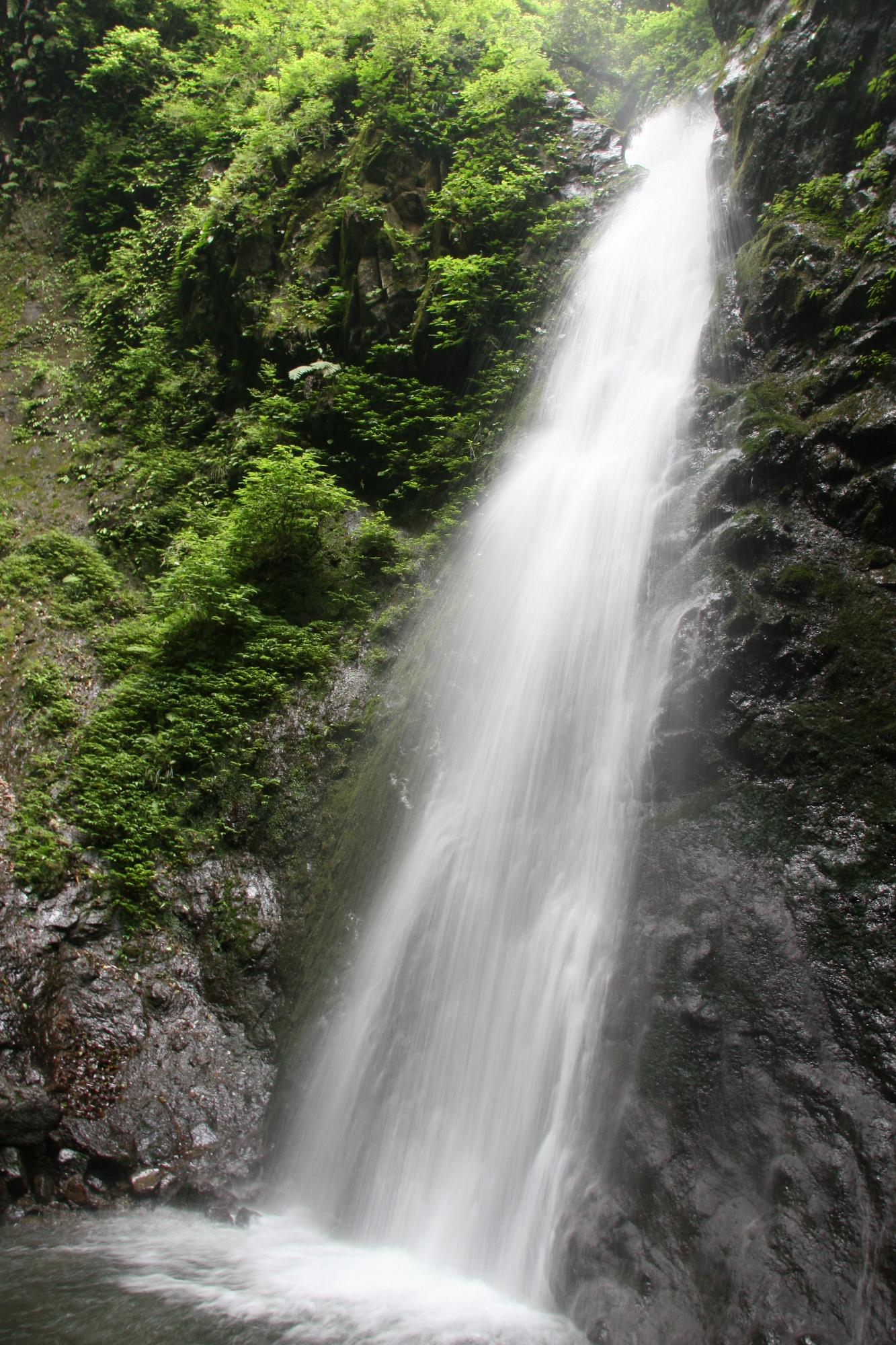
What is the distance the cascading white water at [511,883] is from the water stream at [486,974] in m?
0.02

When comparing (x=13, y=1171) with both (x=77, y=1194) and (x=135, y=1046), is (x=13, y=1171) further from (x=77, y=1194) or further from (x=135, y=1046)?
(x=135, y=1046)

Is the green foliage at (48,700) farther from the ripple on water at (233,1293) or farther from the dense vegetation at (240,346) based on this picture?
the ripple on water at (233,1293)

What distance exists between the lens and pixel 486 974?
187 inches

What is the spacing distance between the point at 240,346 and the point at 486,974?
9.02 meters

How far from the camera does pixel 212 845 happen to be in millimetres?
6152

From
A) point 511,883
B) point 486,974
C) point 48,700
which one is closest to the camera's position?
point 486,974

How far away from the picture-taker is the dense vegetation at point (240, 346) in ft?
21.9

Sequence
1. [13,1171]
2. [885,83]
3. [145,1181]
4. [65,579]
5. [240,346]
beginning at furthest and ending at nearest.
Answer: [240,346] → [65,579] → [885,83] → [145,1181] → [13,1171]

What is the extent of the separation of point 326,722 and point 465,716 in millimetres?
1444

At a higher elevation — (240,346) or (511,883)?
(240,346)

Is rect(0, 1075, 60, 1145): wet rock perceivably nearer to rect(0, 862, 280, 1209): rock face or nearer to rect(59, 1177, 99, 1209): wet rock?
rect(0, 862, 280, 1209): rock face

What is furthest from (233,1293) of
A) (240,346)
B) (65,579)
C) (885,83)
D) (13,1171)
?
(240,346)

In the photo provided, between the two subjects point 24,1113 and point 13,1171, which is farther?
point 24,1113

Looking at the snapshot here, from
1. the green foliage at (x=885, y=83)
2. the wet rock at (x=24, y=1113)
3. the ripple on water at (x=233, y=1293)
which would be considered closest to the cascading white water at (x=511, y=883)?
the ripple on water at (x=233, y=1293)
